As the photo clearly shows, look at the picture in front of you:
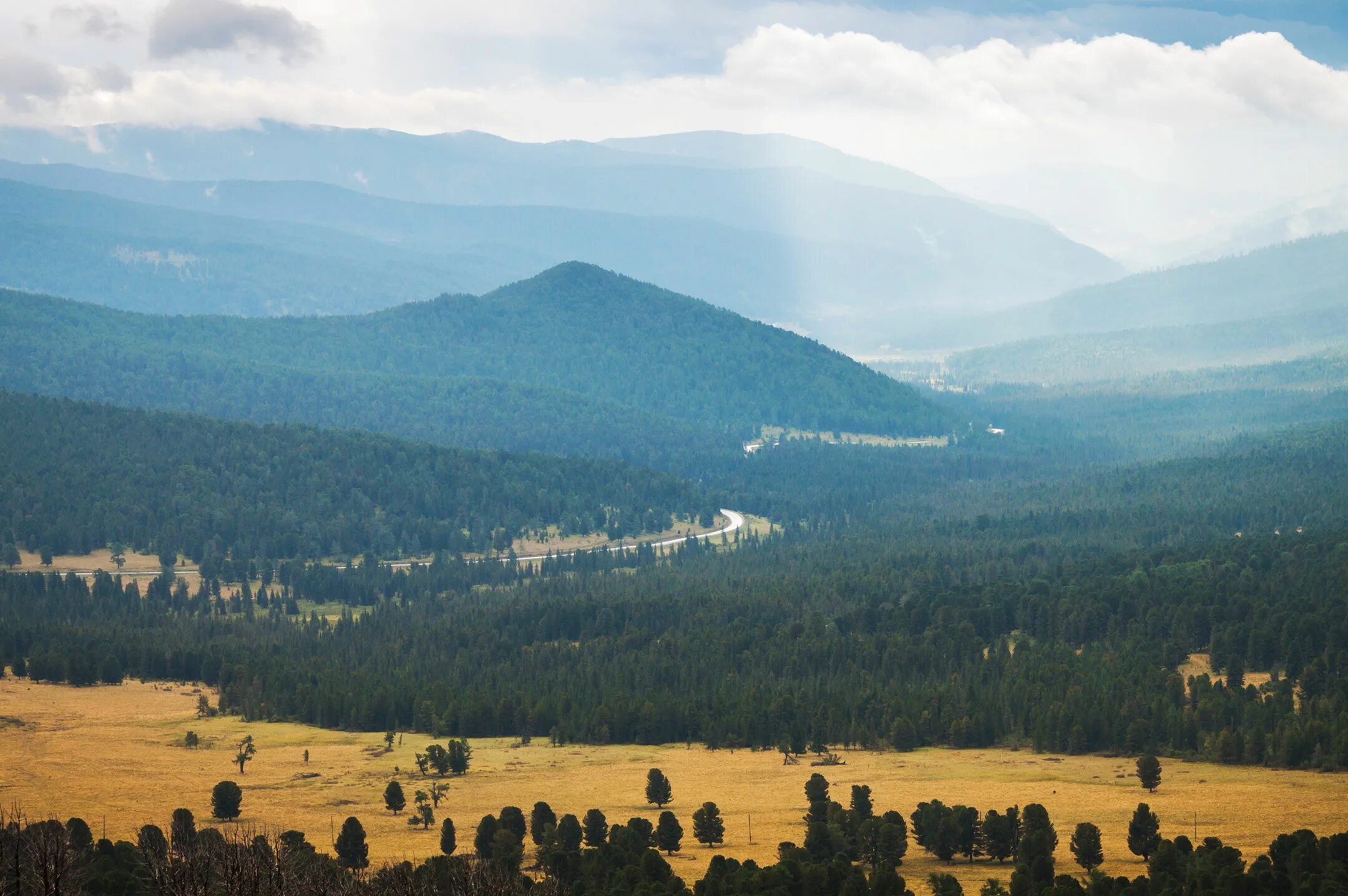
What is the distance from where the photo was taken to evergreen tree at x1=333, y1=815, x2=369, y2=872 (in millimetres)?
72062

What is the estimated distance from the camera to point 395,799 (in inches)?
3457

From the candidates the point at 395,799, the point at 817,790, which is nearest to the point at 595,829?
the point at 817,790

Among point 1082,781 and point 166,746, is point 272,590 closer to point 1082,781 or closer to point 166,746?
point 166,746

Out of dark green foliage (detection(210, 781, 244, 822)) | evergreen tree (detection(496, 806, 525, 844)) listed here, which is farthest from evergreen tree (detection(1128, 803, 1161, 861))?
dark green foliage (detection(210, 781, 244, 822))

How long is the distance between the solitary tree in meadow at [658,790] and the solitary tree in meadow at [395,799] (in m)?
13.3

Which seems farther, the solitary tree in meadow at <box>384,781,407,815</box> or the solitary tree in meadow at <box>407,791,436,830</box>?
the solitary tree in meadow at <box>384,781,407,815</box>

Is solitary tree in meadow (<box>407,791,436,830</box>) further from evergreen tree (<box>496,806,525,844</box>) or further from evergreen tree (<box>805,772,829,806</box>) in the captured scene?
evergreen tree (<box>805,772,829,806</box>)

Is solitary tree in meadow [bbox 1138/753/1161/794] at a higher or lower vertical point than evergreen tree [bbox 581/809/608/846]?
higher

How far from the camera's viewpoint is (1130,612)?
131 m

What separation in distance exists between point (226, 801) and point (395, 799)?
8886 mm

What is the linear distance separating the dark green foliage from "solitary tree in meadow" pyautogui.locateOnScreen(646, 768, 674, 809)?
21.5 meters

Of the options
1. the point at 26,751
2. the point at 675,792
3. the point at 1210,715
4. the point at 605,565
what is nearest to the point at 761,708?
the point at 675,792

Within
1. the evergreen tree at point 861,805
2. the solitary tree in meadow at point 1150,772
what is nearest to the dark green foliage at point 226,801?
the evergreen tree at point 861,805

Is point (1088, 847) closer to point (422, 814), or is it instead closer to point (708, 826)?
point (708, 826)
